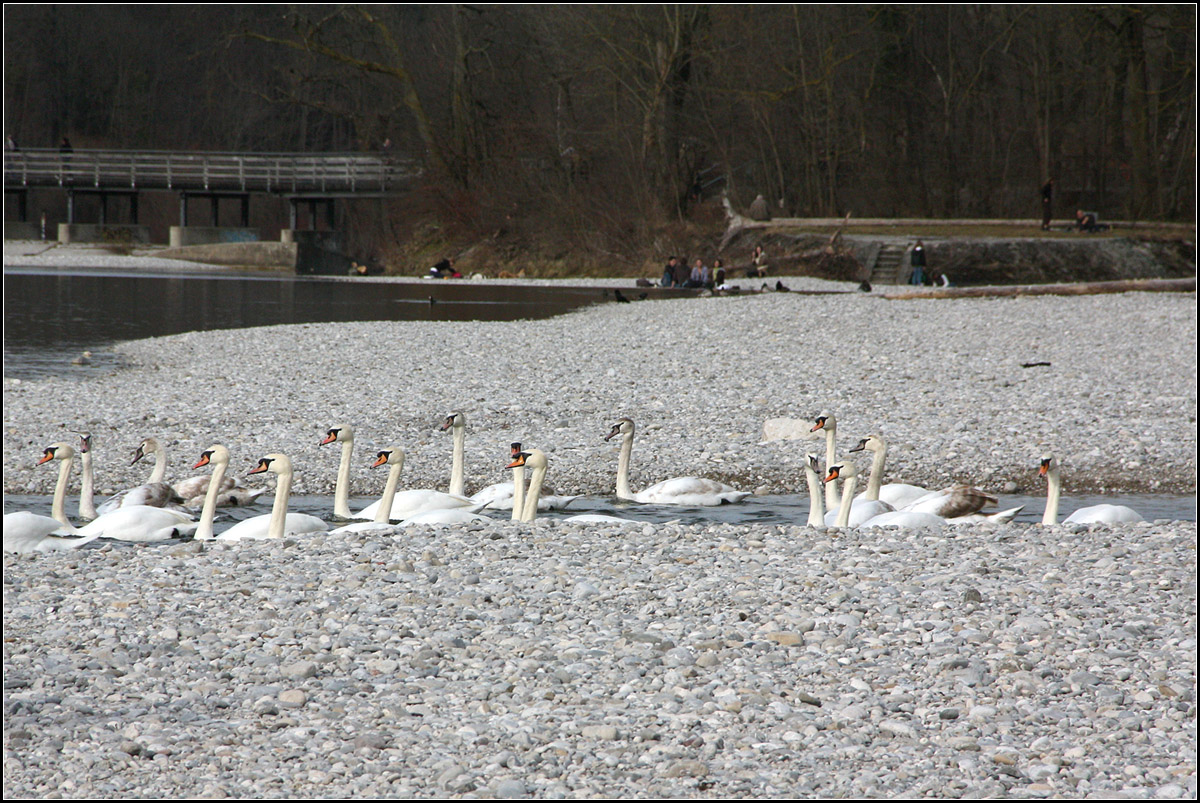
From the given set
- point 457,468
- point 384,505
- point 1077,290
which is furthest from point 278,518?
point 1077,290

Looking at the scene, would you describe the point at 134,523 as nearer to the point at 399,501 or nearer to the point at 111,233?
the point at 399,501

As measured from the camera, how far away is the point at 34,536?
6.71 meters

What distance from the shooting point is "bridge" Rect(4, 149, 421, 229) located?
4503cm

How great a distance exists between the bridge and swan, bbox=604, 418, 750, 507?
123 feet

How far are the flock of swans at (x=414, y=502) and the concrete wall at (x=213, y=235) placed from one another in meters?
37.8

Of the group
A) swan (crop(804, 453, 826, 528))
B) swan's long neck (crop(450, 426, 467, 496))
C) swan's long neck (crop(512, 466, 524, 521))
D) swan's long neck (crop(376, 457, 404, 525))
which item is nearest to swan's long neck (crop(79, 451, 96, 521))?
swan's long neck (crop(376, 457, 404, 525))

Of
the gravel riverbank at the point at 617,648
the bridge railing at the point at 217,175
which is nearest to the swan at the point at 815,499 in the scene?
the gravel riverbank at the point at 617,648

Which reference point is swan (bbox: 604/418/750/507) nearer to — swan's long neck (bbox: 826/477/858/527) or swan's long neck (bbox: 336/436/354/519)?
swan's long neck (bbox: 826/477/858/527)

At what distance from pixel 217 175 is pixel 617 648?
43961 millimetres

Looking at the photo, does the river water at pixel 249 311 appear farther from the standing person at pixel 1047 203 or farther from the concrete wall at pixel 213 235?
the standing person at pixel 1047 203

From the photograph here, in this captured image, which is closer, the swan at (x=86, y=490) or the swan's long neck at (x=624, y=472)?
the swan at (x=86, y=490)

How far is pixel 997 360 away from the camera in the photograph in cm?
1460

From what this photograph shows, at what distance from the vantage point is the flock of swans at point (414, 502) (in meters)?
7.06

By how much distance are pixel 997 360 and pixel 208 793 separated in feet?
41.5
